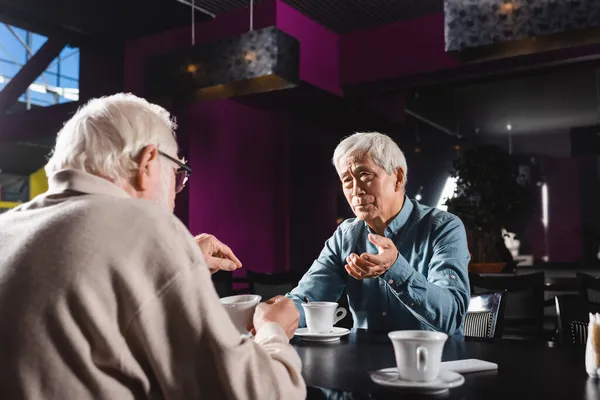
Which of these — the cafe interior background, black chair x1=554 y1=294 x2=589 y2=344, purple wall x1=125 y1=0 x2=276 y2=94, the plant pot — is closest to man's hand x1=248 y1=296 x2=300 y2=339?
black chair x1=554 y1=294 x2=589 y2=344

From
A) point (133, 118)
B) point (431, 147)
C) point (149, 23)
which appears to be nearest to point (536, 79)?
point (431, 147)

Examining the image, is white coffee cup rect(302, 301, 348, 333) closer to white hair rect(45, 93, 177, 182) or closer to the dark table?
the dark table

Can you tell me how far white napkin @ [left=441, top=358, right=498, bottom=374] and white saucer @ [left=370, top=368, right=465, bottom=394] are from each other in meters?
0.07

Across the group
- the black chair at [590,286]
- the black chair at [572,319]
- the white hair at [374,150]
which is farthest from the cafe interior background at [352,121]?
the black chair at [572,319]

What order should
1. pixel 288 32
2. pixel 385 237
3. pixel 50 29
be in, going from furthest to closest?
pixel 50 29 < pixel 288 32 < pixel 385 237

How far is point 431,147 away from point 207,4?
2829 millimetres

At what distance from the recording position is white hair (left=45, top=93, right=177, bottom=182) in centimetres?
107

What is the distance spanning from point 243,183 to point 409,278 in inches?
171

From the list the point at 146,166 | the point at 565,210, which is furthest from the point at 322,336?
the point at 565,210

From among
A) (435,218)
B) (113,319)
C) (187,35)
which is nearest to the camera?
(113,319)

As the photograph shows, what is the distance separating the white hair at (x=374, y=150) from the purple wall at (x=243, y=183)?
3.70 meters

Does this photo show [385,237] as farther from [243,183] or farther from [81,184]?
[243,183]

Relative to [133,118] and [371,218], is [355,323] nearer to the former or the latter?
[371,218]

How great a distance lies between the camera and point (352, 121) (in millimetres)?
6395
